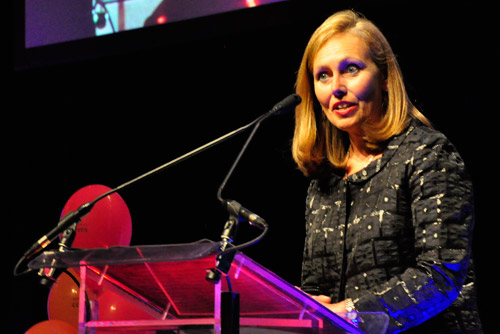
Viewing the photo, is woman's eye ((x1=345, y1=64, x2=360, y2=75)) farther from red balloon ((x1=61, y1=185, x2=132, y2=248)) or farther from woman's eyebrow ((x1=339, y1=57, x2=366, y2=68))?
red balloon ((x1=61, y1=185, x2=132, y2=248))

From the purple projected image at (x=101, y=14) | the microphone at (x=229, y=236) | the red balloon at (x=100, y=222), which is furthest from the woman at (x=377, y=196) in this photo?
the purple projected image at (x=101, y=14)

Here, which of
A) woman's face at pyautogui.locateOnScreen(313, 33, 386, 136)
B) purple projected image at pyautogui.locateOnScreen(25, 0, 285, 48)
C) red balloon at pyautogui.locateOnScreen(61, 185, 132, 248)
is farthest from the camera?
purple projected image at pyautogui.locateOnScreen(25, 0, 285, 48)

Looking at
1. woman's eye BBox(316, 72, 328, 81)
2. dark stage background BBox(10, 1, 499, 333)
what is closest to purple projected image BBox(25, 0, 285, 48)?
dark stage background BBox(10, 1, 499, 333)

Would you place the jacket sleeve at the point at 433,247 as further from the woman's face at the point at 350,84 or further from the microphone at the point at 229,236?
the microphone at the point at 229,236

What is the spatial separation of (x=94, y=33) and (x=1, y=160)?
1.23 meters

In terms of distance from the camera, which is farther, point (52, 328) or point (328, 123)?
point (52, 328)

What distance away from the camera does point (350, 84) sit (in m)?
2.11

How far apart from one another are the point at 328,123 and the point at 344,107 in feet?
1.13

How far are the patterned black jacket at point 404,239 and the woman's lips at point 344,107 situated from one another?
0.18 meters

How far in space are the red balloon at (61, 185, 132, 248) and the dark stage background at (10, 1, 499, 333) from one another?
0.77m

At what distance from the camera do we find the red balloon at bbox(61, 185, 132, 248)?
3.26m

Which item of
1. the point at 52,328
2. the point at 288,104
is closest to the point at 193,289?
the point at 288,104

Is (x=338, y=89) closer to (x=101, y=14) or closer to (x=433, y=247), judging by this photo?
(x=433, y=247)

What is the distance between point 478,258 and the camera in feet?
9.84
